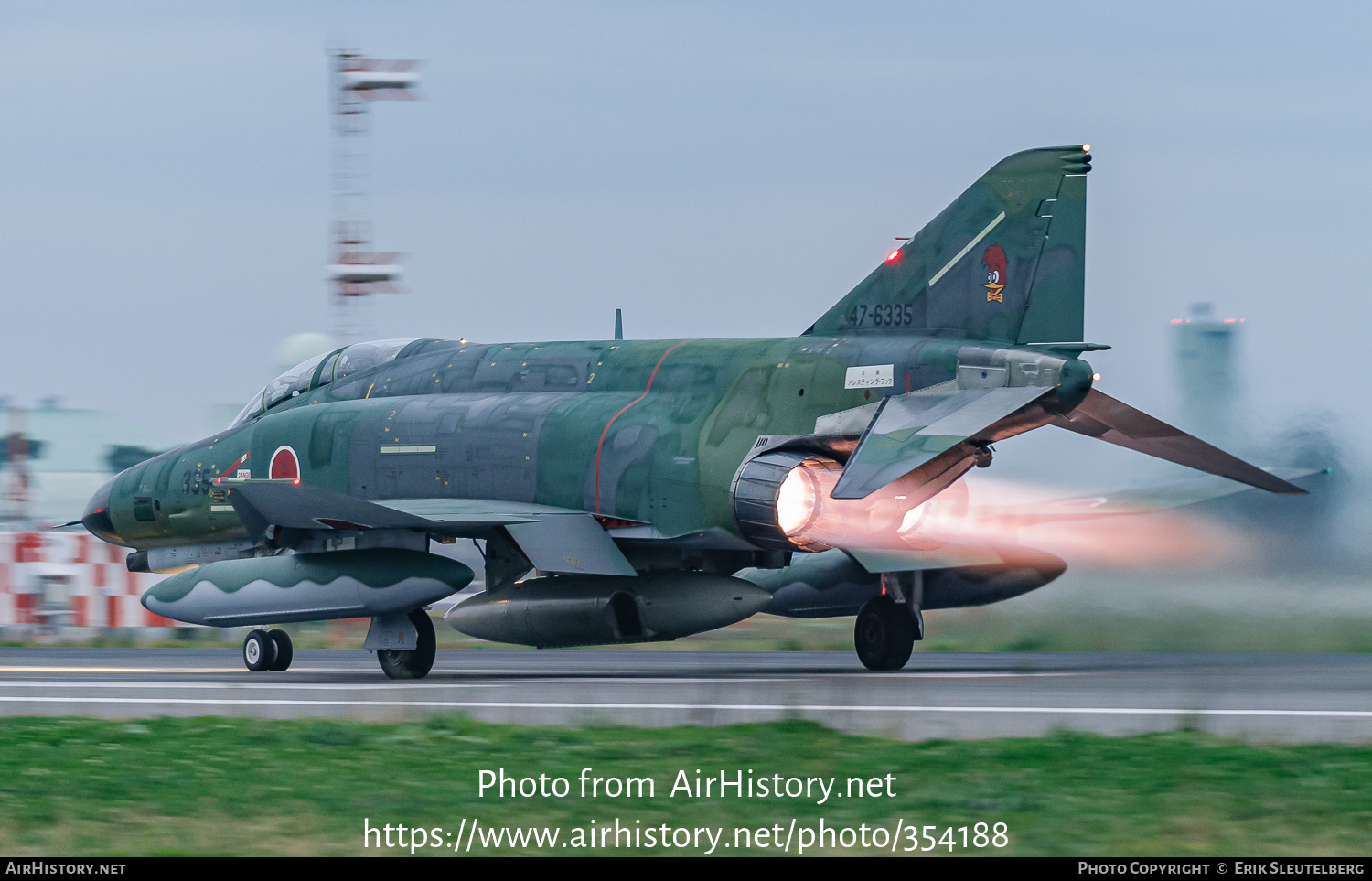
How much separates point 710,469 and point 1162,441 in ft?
15.3

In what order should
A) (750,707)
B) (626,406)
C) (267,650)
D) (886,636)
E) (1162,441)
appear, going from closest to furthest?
(750,707), (1162,441), (626,406), (886,636), (267,650)

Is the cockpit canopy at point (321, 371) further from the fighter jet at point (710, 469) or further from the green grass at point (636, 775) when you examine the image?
the green grass at point (636, 775)

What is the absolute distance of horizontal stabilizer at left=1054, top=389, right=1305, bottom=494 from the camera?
669 inches

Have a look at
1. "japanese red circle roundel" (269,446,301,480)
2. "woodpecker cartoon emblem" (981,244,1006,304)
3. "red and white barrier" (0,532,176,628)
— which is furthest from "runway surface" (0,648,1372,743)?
"red and white barrier" (0,532,176,628)

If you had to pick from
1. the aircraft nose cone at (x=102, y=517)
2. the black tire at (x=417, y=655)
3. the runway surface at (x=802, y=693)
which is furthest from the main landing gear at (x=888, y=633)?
the aircraft nose cone at (x=102, y=517)

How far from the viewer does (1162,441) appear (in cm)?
1738

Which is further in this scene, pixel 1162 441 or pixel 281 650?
pixel 281 650

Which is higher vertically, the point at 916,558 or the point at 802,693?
the point at 916,558

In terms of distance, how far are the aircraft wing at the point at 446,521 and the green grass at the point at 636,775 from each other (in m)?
6.14

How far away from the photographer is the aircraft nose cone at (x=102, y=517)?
2188 centimetres

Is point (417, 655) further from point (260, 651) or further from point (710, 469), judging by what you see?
point (710, 469)

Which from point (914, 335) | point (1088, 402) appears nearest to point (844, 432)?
point (914, 335)

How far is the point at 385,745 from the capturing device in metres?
10.6

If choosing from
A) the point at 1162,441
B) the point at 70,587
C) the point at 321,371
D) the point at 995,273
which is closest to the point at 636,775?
the point at 995,273
